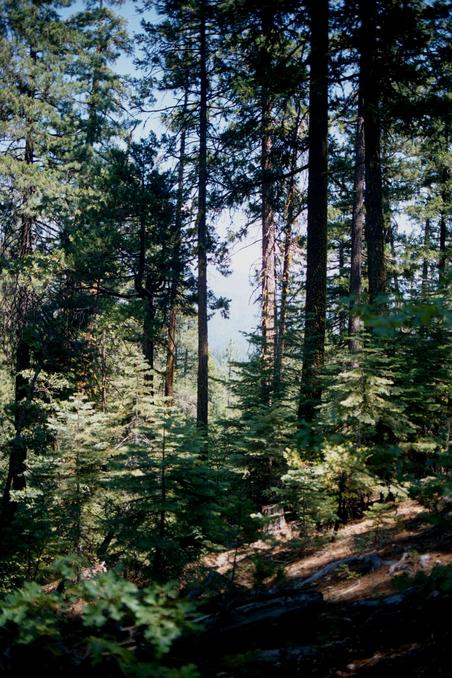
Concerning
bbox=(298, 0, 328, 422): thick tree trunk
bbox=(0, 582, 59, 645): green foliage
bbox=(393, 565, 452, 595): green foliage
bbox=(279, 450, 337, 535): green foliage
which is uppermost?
bbox=(298, 0, 328, 422): thick tree trunk

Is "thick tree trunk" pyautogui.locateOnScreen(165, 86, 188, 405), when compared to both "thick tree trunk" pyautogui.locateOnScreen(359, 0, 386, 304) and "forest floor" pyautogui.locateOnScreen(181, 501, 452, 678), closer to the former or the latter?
"thick tree trunk" pyautogui.locateOnScreen(359, 0, 386, 304)

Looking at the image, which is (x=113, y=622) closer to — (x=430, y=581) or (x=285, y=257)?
(x=430, y=581)

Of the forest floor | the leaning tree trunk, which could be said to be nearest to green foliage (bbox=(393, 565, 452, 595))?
the forest floor

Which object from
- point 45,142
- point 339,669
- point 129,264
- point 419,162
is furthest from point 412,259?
point 339,669

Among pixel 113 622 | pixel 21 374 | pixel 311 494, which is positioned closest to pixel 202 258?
pixel 21 374

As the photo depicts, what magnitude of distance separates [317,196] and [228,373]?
220 inches

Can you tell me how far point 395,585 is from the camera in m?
2.82

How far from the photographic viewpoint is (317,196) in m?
9.28

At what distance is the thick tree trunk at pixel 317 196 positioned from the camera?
905 cm

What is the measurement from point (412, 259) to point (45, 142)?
61.5ft

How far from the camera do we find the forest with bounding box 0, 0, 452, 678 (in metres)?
2.70

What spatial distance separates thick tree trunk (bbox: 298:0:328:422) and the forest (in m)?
0.05

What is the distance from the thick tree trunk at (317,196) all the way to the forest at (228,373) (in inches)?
2.0

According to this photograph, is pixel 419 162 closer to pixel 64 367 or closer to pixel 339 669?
pixel 64 367
